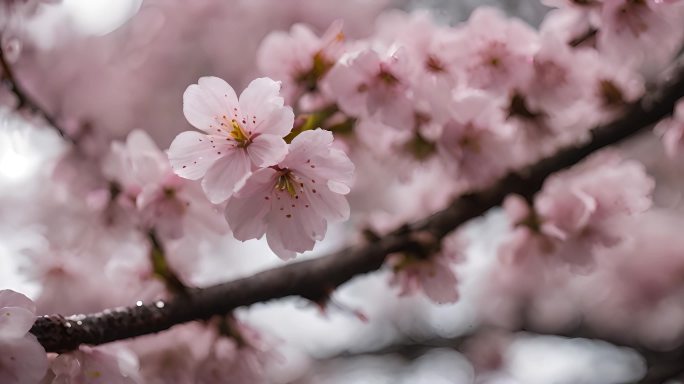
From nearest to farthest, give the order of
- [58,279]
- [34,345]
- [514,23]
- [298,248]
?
[34,345]
[298,248]
[514,23]
[58,279]

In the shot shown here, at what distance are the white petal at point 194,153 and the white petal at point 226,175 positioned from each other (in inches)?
0.4

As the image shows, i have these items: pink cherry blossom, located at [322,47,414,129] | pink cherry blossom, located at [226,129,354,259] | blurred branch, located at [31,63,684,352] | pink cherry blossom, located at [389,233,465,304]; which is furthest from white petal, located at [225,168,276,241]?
pink cherry blossom, located at [389,233,465,304]

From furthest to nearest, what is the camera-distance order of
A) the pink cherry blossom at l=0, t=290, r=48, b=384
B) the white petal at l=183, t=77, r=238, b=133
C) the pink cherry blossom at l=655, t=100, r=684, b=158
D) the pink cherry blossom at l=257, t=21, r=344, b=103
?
the pink cherry blossom at l=655, t=100, r=684, b=158 → the pink cherry blossom at l=257, t=21, r=344, b=103 → the white petal at l=183, t=77, r=238, b=133 → the pink cherry blossom at l=0, t=290, r=48, b=384

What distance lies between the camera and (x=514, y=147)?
4.41 feet

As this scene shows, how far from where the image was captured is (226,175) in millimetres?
850

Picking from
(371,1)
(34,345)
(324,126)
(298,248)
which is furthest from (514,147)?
(371,1)

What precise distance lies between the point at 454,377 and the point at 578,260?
2.06 m

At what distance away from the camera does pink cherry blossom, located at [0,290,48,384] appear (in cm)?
78

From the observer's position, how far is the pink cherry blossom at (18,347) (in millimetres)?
779

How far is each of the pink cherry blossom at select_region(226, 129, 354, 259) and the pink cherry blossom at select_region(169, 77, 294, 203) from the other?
0.02 metres

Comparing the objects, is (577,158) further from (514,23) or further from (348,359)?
(348,359)

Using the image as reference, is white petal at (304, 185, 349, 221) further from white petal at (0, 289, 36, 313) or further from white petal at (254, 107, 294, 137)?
white petal at (0, 289, 36, 313)

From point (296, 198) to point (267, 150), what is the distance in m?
0.09

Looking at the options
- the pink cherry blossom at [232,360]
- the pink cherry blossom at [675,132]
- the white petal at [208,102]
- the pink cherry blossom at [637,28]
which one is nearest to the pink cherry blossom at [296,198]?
the white petal at [208,102]
